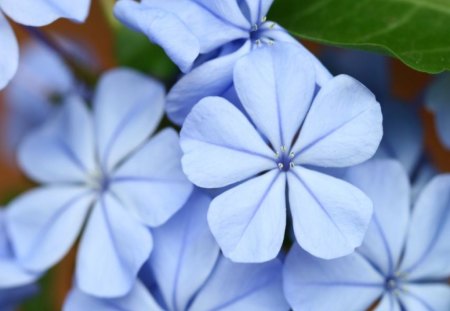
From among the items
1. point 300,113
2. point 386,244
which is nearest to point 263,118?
point 300,113

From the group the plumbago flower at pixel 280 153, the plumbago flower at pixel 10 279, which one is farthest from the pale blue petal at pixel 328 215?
the plumbago flower at pixel 10 279

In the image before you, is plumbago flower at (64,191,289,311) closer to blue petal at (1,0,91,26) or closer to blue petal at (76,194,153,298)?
blue petal at (76,194,153,298)

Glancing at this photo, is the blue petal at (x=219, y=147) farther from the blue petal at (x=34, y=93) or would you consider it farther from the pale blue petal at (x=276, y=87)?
the blue petal at (x=34, y=93)

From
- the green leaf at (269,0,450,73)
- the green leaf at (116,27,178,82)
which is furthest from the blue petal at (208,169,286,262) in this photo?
the green leaf at (116,27,178,82)

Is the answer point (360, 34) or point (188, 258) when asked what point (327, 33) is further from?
point (188, 258)

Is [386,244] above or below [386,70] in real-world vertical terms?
below

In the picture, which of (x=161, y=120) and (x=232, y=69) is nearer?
(x=232, y=69)
